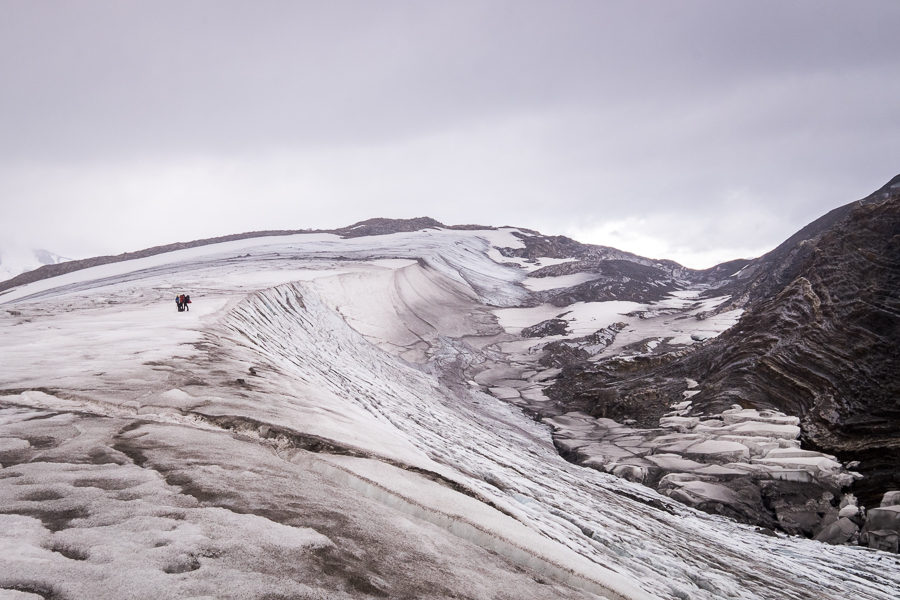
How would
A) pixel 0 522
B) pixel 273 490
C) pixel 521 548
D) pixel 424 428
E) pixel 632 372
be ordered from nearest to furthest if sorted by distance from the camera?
pixel 0 522 → pixel 273 490 → pixel 521 548 → pixel 424 428 → pixel 632 372

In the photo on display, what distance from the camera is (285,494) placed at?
110 inches

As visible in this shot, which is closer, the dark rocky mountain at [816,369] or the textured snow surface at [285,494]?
the textured snow surface at [285,494]

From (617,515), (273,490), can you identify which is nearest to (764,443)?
(617,515)

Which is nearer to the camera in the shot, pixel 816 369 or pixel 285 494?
pixel 285 494

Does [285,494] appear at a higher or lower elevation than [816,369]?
higher

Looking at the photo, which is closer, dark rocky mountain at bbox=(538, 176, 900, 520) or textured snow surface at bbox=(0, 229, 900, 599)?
textured snow surface at bbox=(0, 229, 900, 599)

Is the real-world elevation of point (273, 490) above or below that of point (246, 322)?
below

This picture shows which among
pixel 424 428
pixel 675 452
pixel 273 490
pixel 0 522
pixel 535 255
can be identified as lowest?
pixel 675 452

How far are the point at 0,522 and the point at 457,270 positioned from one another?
89.6 feet

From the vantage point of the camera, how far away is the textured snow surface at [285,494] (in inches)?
82.0

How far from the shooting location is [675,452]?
30.8 ft

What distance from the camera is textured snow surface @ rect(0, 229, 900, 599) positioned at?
208cm

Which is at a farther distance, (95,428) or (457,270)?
(457,270)

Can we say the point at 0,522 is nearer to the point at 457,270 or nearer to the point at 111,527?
the point at 111,527
